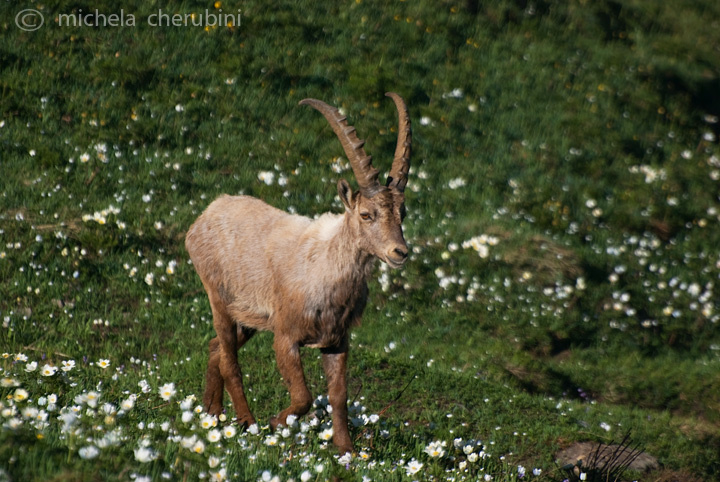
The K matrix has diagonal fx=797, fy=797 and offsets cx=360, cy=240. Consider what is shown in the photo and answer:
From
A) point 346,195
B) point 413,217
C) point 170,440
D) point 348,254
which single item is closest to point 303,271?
point 348,254

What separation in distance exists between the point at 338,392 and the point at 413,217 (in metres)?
5.79

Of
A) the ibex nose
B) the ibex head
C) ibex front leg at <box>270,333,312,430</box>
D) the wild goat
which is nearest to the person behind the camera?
the ibex nose

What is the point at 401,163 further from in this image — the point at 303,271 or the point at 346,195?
the point at 303,271

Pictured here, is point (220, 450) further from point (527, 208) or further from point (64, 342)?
point (527, 208)

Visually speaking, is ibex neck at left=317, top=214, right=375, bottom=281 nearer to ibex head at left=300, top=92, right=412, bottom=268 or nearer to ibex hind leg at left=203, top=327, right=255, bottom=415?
ibex head at left=300, top=92, right=412, bottom=268

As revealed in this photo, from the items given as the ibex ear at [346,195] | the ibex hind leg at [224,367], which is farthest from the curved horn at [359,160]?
the ibex hind leg at [224,367]

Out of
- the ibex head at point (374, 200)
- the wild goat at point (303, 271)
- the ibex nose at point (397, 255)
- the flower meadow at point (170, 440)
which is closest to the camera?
the flower meadow at point (170, 440)

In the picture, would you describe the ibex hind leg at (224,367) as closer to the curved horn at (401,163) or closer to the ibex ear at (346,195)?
the ibex ear at (346,195)

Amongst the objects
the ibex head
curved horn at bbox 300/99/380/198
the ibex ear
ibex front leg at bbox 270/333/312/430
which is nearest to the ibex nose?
the ibex head

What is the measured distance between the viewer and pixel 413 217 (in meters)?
12.1

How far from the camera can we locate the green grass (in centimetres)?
807

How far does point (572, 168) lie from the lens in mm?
13969

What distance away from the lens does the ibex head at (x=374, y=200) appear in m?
6.22

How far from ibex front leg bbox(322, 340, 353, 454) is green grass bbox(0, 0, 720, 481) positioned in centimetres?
22
